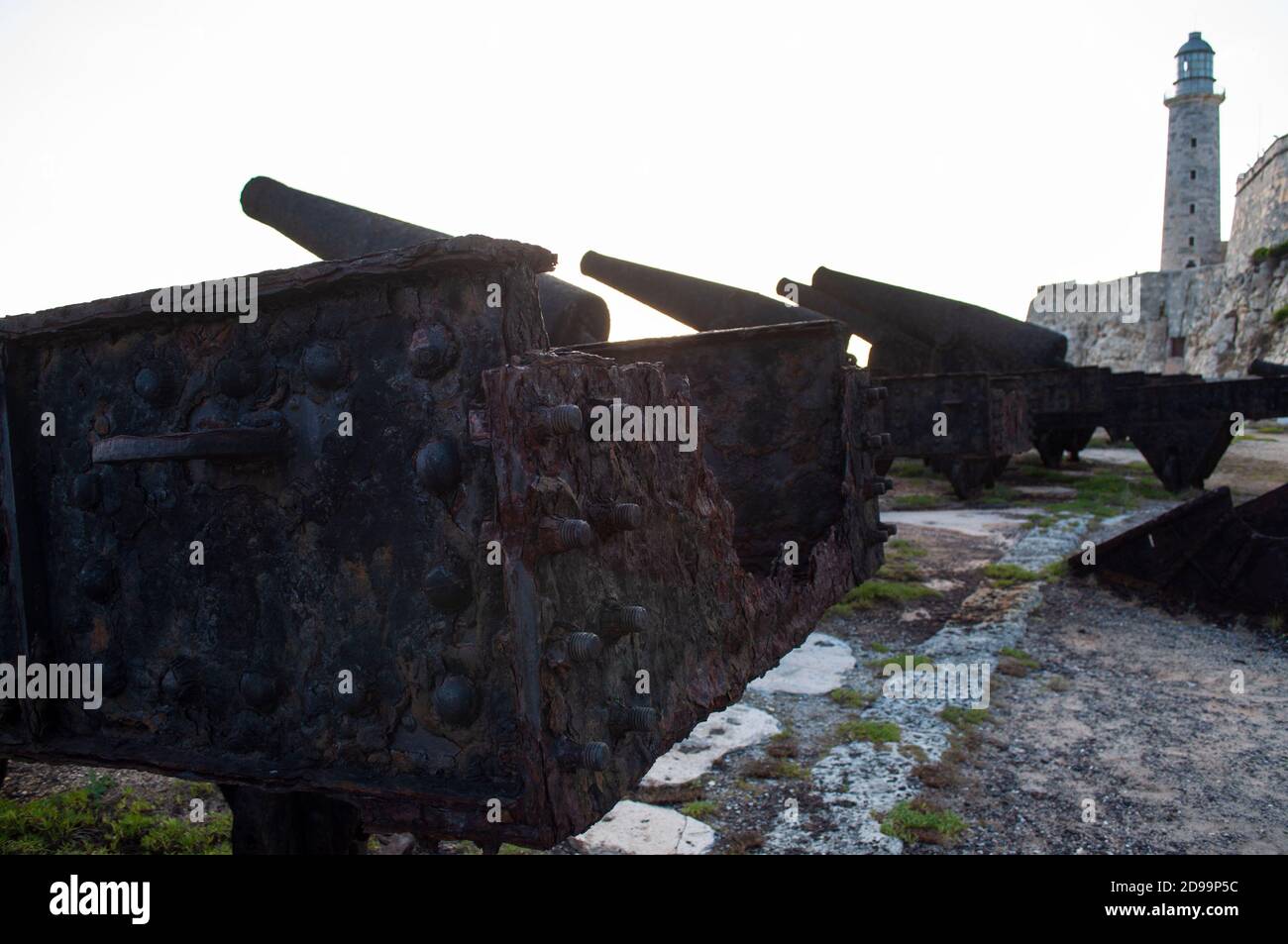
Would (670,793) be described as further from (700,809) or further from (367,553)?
(367,553)

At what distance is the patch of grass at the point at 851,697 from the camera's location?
4.70 m

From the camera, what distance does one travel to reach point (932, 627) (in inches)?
248

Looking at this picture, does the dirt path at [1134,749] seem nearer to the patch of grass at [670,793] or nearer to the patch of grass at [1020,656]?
the patch of grass at [1020,656]

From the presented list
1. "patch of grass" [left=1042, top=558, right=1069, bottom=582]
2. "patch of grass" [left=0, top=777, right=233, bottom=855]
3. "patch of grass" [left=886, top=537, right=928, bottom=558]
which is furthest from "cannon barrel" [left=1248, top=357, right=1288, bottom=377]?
"patch of grass" [left=0, top=777, right=233, bottom=855]

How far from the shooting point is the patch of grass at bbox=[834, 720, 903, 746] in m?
4.18

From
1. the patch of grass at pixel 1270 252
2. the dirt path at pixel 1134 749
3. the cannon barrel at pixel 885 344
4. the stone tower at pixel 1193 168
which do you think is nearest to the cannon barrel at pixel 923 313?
the cannon barrel at pixel 885 344

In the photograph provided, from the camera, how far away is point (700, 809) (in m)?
3.43

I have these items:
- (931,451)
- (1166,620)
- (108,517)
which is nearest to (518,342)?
(108,517)

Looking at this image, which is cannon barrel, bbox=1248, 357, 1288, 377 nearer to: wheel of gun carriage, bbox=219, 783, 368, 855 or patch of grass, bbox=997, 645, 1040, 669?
patch of grass, bbox=997, 645, 1040, 669

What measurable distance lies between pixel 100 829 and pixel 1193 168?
192 ft

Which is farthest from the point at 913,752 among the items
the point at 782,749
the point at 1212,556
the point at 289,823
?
the point at 1212,556

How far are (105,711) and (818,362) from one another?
2.42 metres
